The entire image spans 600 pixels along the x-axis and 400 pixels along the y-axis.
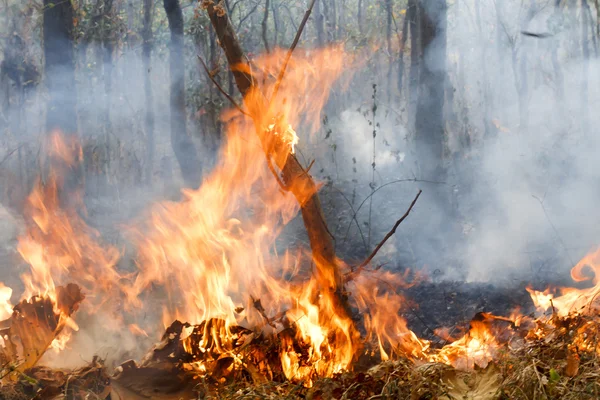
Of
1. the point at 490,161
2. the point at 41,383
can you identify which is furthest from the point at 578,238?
the point at 41,383

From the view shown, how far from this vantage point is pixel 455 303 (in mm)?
6492

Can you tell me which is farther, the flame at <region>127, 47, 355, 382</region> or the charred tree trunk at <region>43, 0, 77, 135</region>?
the charred tree trunk at <region>43, 0, 77, 135</region>

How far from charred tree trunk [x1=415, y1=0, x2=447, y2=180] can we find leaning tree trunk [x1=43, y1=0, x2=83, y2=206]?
18.7 feet

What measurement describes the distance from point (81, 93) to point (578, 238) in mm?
17075

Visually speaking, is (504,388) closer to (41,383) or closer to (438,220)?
(41,383)

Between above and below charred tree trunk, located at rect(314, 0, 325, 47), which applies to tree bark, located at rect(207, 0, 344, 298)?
below

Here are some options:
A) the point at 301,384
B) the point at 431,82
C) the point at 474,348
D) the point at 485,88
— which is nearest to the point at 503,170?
the point at 431,82

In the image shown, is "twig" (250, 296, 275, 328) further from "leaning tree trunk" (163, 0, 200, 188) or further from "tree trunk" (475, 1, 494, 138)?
"tree trunk" (475, 1, 494, 138)

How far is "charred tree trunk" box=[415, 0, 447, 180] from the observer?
9406 mm

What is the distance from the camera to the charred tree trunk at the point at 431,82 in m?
9.41

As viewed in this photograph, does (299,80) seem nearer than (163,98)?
Yes

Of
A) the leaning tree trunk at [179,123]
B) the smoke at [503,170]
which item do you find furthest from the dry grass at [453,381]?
the leaning tree trunk at [179,123]

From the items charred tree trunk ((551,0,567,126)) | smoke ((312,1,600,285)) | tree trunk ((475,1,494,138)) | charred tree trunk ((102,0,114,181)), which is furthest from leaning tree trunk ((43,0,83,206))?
charred tree trunk ((551,0,567,126))

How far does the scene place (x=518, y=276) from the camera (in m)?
7.56
